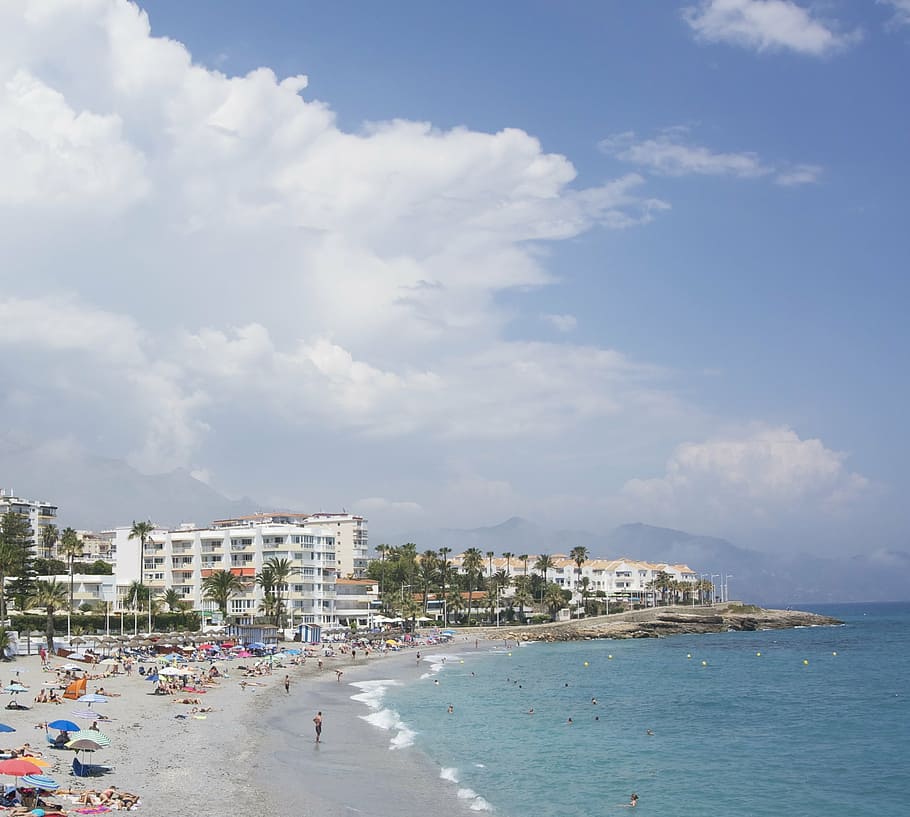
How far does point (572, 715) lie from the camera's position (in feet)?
191

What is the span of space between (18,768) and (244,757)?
13959mm

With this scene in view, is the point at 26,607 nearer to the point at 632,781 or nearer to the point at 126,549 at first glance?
the point at 126,549

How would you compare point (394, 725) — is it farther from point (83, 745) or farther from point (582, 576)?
point (582, 576)

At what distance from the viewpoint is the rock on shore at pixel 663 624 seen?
440 feet

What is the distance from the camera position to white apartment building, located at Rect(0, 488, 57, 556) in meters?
171

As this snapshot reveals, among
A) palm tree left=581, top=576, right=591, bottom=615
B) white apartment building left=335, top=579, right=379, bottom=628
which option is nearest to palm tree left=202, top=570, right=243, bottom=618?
white apartment building left=335, top=579, right=379, bottom=628

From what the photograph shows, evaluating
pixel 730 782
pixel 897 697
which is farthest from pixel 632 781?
pixel 897 697

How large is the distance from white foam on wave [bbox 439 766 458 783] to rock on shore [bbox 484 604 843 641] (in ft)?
290

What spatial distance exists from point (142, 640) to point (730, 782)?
187 feet

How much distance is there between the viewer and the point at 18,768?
26.8 meters

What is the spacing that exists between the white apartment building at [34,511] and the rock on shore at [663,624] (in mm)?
90422

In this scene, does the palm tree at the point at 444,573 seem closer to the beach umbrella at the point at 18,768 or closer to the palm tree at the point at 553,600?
the palm tree at the point at 553,600

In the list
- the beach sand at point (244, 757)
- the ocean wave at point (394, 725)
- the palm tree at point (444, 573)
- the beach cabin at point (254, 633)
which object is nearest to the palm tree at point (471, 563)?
the palm tree at point (444, 573)

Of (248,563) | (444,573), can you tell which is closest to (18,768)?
(248,563)
